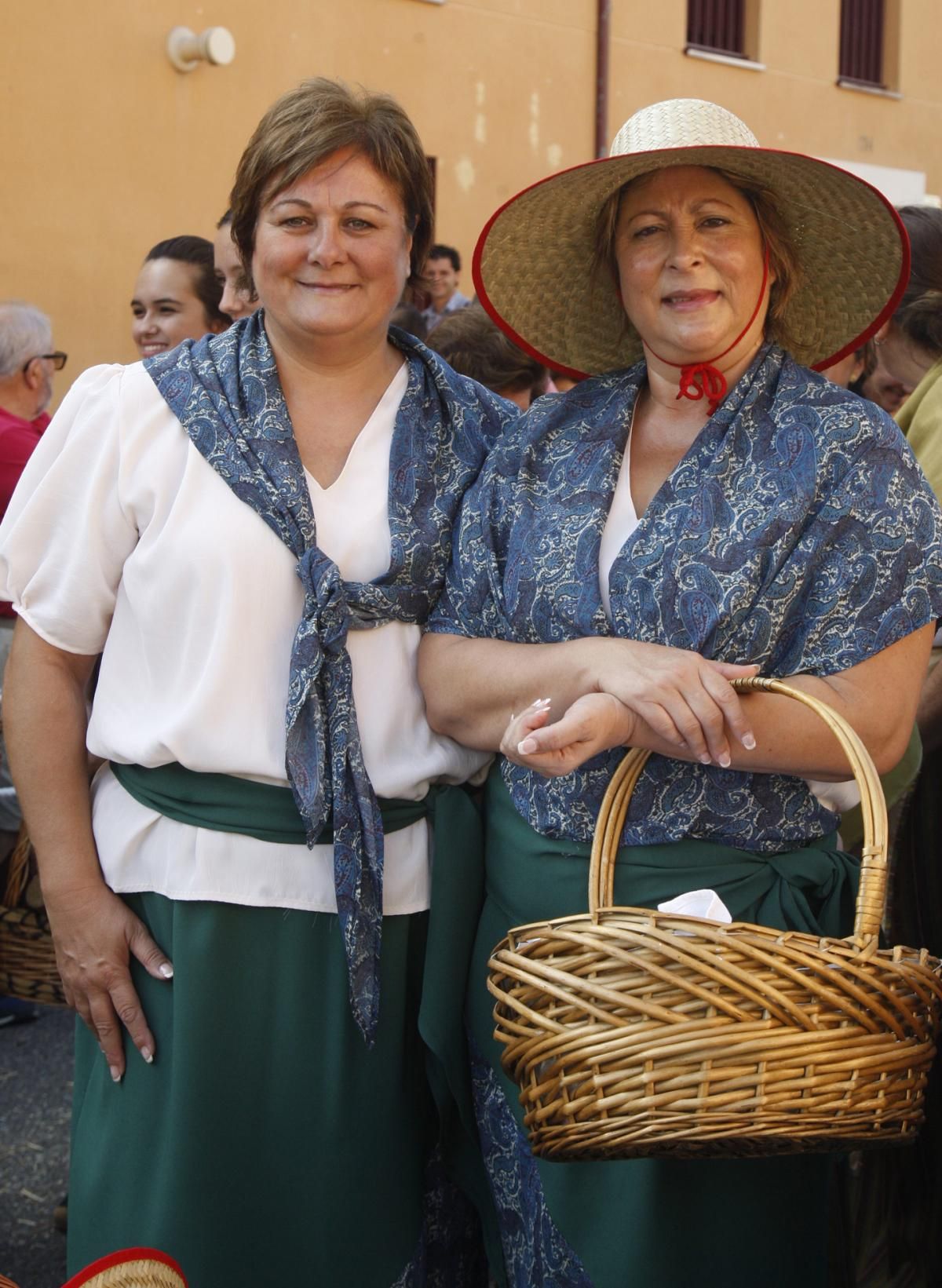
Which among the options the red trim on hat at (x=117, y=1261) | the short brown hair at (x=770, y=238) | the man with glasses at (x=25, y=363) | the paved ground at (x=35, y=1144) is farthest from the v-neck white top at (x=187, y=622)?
the man with glasses at (x=25, y=363)

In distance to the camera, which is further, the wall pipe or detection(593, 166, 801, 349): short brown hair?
the wall pipe

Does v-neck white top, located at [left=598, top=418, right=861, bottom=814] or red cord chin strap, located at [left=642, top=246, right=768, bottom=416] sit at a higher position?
red cord chin strap, located at [left=642, top=246, right=768, bottom=416]

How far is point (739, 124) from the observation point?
93.4 inches

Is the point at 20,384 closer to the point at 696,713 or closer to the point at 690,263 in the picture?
the point at 690,263

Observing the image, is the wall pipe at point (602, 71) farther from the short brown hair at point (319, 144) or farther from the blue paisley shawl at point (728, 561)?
the blue paisley shawl at point (728, 561)

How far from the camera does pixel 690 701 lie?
2.01 metres

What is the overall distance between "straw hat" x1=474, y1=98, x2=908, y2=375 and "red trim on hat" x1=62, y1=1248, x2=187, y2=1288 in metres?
1.65

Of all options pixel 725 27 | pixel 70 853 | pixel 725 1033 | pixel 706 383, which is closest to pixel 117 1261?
pixel 725 1033

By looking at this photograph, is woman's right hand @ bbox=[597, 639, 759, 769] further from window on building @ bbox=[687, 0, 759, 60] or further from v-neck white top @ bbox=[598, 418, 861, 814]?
window on building @ bbox=[687, 0, 759, 60]

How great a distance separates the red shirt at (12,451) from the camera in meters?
4.18

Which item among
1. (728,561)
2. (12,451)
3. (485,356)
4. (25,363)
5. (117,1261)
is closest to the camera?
(117,1261)

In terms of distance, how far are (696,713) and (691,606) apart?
19 centimetres

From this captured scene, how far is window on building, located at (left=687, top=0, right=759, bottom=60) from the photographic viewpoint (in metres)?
13.6

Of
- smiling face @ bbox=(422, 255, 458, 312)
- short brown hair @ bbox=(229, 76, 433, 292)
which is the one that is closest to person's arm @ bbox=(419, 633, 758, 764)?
short brown hair @ bbox=(229, 76, 433, 292)
